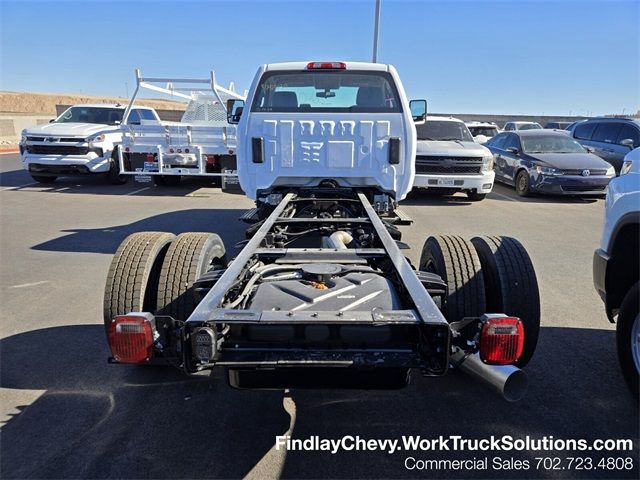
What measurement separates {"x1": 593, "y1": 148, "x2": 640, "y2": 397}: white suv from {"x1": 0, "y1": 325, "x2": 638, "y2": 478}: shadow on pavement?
0.43 m

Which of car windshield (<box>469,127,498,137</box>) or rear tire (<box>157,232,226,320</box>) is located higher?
rear tire (<box>157,232,226,320</box>)

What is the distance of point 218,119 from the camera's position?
1302cm

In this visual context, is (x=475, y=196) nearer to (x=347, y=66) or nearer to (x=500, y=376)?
(x=347, y=66)

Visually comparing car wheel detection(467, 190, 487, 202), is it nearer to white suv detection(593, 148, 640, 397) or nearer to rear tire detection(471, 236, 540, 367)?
white suv detection(593, 148, 640, 397)

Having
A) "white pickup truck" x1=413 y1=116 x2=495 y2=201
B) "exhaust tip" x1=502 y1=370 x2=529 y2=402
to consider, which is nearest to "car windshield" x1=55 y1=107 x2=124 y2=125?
"white pickup truck" x1=413 y1=116 x2=495 y2=201

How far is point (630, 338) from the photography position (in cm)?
304

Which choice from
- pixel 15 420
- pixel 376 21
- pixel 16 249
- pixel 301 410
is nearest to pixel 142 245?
pixel 15 420

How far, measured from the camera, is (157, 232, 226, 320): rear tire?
3.02 meters

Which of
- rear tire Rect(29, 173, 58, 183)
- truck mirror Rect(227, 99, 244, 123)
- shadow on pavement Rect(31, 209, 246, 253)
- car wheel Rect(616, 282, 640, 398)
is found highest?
truck mirror Rect(227, 99, 244, 123)

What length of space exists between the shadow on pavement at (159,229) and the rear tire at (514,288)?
389 centimetres

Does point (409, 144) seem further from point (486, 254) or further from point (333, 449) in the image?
point (333, 449)

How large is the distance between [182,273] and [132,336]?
91 cm

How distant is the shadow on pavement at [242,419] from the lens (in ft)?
7.95

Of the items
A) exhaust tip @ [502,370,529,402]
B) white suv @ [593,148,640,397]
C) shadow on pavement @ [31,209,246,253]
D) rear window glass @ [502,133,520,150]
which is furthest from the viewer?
rear window glass @ [502,133,520,150]
